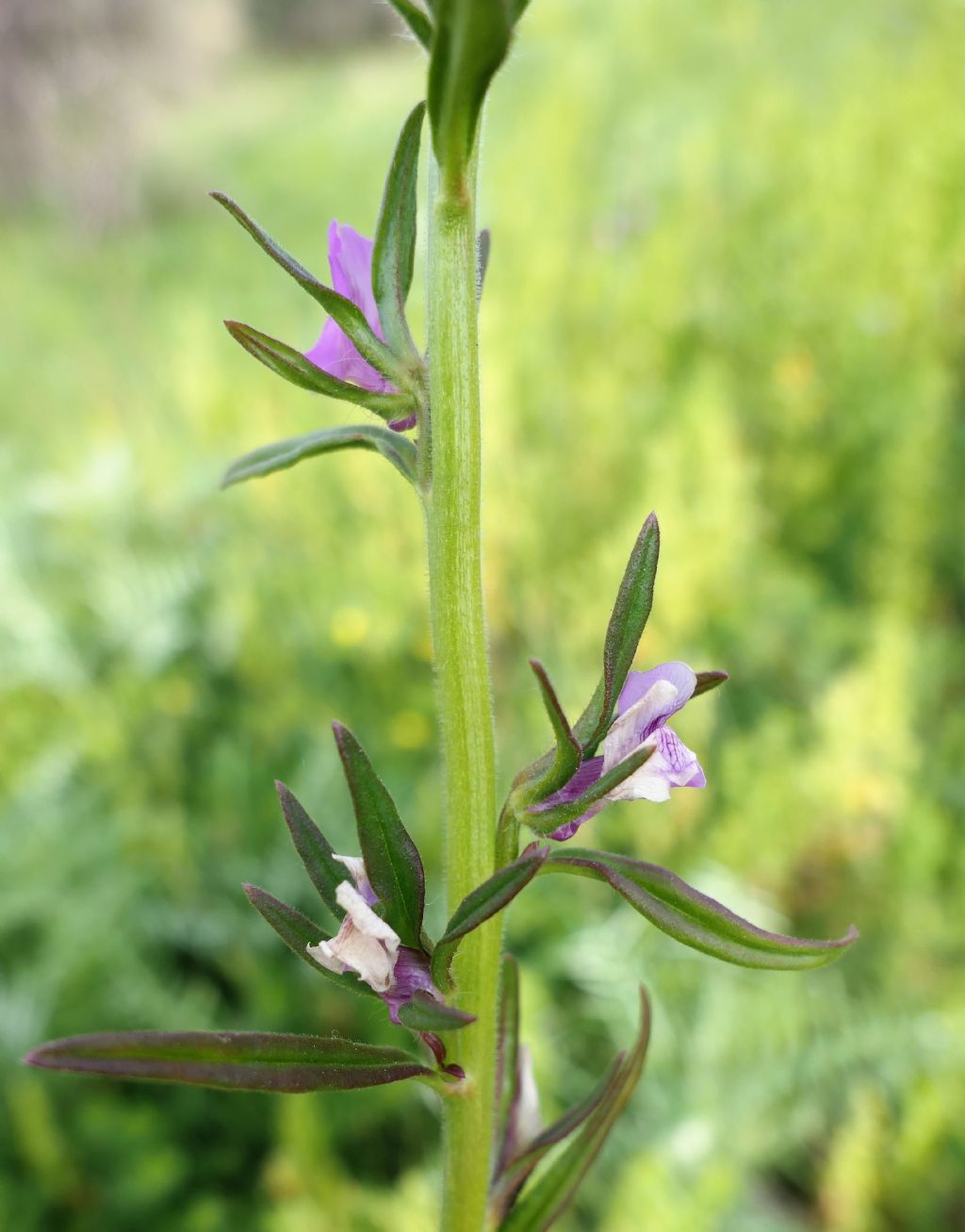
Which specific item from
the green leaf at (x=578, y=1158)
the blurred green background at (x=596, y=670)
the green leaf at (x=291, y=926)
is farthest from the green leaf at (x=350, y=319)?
the blurred green background at (x=596, y=670)

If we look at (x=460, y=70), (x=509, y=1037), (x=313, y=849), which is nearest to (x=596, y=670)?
(x=509, y=1037)

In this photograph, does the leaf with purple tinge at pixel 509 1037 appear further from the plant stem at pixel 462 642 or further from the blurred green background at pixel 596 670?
the blurred green background at pixel 596 670

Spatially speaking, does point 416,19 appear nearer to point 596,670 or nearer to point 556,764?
point 556,764

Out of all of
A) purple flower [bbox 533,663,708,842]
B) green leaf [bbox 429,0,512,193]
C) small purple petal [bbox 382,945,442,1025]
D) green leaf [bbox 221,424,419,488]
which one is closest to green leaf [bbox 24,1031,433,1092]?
small purple petal [bbox 382,945,442,1025]

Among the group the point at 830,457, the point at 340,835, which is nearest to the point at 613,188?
the point at 830,457

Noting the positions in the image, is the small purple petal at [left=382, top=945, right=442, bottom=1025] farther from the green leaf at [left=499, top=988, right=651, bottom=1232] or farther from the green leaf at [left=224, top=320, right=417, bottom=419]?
the green leaf at [left=224, top=320, right=417, bottom=419]

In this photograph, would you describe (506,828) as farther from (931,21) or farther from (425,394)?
(931,21)
